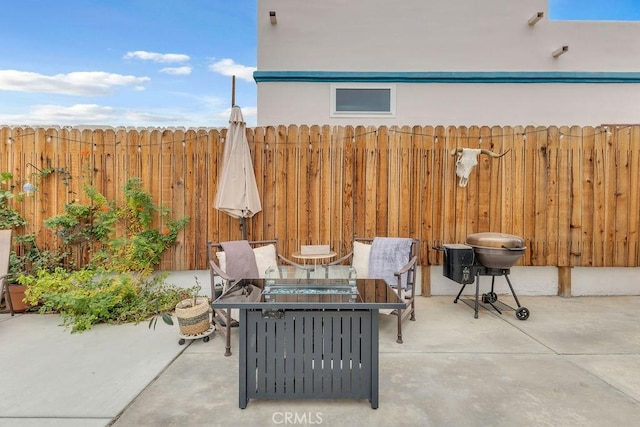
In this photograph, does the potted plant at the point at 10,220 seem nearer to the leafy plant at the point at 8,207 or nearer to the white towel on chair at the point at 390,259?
the leafy plant at the point at 8,207

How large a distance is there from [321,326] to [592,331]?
10.2 ft

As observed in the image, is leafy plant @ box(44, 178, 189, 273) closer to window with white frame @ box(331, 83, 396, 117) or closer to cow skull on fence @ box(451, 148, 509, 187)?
window with white frame @ box(331, 83, 396, 117)

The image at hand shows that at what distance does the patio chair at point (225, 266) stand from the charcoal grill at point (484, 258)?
5.84 ft

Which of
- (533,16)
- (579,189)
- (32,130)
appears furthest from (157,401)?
(533,16)

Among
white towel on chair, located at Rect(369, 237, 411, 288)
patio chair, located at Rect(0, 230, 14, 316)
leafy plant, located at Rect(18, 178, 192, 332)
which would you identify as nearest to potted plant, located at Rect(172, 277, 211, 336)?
leafy plant, located at Rect(18, 178, 192, 332)

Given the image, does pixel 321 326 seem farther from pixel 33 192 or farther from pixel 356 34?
pixel 356 34

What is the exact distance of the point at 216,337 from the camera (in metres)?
3.41

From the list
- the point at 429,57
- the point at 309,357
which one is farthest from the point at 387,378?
the point at 429,57

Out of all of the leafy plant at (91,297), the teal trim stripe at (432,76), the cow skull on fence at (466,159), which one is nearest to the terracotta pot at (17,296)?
the leafy plant at (91,297)

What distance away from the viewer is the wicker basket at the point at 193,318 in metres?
3.18

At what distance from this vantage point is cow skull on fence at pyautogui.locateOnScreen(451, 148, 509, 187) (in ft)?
14.5

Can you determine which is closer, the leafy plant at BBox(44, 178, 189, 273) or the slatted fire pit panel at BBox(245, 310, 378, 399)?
the slatted fire pit panel at BBox(245, 310, 378, 399)

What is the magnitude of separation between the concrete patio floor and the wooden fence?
1.31m

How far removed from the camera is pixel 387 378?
8.35 feet
